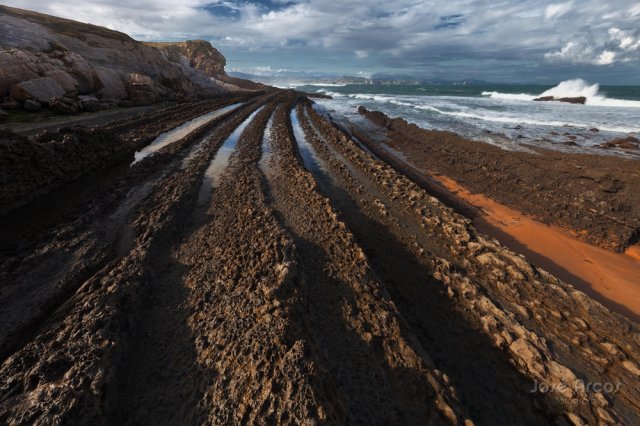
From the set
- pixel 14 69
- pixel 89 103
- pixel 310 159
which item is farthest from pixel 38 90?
pixel 310 159

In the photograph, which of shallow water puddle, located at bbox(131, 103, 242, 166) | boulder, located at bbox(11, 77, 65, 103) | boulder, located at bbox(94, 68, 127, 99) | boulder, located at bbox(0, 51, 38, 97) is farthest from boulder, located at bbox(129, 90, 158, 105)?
shallow water puddle, located at bbox(131, 103, 242, 166)

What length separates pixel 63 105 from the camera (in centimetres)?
2228

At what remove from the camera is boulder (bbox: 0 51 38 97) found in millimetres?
21203

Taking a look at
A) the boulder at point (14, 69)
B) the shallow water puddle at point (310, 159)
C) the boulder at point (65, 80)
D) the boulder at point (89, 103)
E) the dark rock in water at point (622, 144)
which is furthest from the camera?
the boulder at point (65, 80)

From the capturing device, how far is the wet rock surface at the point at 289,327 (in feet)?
12.8

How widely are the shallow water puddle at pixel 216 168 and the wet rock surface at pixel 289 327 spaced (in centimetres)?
163

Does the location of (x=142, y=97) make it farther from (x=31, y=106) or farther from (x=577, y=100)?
(x=577, y=100)

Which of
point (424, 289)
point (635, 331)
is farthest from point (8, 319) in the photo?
point (635, 331)

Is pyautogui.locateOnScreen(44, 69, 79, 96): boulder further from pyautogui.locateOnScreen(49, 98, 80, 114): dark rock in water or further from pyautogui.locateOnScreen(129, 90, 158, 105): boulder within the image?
pyautogui.locateOnScreen(129, 90, 158, 105): boulder

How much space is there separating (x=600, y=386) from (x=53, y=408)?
27.0 feet

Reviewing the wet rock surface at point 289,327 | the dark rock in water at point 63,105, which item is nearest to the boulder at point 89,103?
the dark rock in water at point 63,105

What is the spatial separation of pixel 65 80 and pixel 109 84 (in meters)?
6.15

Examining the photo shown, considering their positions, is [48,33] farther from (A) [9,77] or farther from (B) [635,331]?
(B) [635,331]

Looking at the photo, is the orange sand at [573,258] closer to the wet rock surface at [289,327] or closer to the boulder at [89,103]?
the wet rock surface at [289,327]
